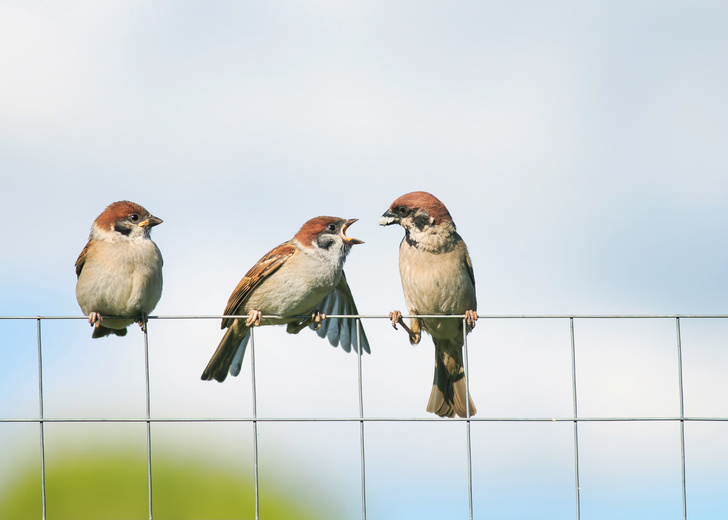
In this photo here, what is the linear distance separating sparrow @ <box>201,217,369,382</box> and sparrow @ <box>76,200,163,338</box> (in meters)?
0.53

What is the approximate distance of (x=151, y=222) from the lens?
16.3ft

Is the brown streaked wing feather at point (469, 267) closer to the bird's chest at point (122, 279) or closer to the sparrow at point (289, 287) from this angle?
the sparrow at point (289, 287)

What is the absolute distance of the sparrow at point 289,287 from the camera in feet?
16.3

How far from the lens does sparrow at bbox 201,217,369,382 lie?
498 cm

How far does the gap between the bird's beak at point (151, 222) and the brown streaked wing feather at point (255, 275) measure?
2.02 ft

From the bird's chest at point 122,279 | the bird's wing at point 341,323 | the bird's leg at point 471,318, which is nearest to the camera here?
the bird's chest at point 122,279

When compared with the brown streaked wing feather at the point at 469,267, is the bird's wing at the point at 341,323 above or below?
below

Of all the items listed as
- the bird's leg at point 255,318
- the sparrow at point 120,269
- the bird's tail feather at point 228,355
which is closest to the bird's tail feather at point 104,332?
the sparrow at point 120,269

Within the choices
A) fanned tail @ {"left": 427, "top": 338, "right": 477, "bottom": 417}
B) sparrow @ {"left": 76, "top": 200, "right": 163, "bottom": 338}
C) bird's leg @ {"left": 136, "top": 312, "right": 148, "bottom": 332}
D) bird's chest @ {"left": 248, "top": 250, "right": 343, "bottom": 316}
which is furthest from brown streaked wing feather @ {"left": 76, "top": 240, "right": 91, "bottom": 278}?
fanned tail @ {"left": 427, "top": 338, "right": 477, "bottom": 417}

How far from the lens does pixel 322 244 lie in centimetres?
514

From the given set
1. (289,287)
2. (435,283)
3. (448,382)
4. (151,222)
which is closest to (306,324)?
(289,287)

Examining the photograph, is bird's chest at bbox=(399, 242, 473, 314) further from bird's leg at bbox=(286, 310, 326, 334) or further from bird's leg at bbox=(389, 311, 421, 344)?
bird's leg at bbox=(286, 310, 326, 334)

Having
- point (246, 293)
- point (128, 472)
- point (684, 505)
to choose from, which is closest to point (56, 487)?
point (128, 472)

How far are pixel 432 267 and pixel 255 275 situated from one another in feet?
3.50
